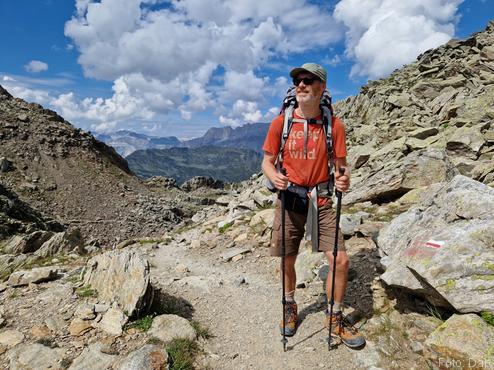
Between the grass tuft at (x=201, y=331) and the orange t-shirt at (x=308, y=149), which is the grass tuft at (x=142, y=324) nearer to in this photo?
the grass tuft at (x=201, y=331)

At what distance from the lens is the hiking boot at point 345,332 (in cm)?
591

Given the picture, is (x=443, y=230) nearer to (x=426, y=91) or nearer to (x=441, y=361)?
(x=441, y=361)

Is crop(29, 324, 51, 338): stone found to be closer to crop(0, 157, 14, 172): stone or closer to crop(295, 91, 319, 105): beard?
crop(295, 91, 319, 105): beard

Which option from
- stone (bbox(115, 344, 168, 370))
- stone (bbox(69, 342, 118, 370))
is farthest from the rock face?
stone (bbox(69, 342, 118, 370))

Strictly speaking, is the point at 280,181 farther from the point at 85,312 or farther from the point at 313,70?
the point at 85,312

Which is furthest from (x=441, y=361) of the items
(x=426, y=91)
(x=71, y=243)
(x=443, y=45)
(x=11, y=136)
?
(x=11, y=136)

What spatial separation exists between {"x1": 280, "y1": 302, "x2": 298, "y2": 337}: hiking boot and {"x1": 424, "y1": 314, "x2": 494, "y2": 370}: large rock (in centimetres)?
240

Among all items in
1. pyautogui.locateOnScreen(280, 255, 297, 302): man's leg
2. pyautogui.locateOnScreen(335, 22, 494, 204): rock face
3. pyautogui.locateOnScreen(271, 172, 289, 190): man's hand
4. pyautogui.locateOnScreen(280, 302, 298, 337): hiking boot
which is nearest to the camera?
pyautogui.locateOnScreen(271, 172, 289, 190): man's hand

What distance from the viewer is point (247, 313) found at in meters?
7.93

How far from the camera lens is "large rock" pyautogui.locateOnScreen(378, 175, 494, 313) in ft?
16.7

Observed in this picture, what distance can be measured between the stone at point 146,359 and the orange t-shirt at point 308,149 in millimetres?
3730

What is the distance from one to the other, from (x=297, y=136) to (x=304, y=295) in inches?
172

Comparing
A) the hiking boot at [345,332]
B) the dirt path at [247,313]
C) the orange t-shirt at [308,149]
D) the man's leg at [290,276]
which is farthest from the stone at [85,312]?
the orange t-shirt at [308,149]

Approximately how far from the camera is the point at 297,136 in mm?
5754
